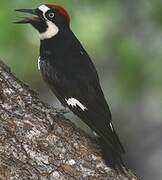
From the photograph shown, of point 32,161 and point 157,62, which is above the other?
point 32,161

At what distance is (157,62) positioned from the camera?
A: 24.1ft

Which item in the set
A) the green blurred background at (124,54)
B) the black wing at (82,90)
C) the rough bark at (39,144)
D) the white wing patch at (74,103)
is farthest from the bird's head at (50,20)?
the green blurred background at (124,54)

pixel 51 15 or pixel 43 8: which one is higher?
pixel 43 8

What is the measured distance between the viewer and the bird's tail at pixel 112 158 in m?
3.92

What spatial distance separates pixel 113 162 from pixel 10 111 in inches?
25.0

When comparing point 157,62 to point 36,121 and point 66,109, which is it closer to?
point 66,109

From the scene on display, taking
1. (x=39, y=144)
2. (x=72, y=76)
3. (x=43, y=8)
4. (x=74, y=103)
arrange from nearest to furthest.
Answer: (x=39, y=144) → (x=74, y=103) → (x=72, y=76) → (x=43, y=8)

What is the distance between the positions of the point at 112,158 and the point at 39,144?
0.42 metres

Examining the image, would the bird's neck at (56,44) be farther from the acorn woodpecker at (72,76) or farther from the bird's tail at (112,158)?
the bird's tail at (112,158)

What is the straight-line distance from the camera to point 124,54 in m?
7.15

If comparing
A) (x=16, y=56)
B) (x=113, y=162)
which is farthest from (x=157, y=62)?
(x=113, y=162)

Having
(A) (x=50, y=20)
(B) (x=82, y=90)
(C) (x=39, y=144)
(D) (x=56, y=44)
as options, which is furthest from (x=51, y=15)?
(C) (x=39, y=144)

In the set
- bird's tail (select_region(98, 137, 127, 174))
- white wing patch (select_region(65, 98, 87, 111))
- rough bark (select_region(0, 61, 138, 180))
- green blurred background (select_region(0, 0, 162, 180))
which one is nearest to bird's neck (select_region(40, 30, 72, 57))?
white wing patch (select_region(65, 98, 87, 111))

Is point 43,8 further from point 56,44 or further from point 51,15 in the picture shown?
point 56,44
